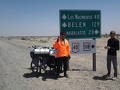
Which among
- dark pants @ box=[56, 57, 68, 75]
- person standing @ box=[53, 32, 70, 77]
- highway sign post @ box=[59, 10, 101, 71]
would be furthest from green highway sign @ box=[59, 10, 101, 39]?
dark pants @ box=[56, 57, 68, 75]

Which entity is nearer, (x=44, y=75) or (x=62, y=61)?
(x=62, y=61)

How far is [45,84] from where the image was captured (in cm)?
988

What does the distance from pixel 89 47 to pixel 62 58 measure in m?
2.57

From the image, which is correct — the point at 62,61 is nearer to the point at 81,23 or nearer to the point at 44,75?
Result: the point at 44,75

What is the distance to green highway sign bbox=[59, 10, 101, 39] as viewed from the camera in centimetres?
1288

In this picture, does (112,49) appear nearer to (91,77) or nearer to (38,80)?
(91,77)

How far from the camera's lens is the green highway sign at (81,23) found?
12.9 m

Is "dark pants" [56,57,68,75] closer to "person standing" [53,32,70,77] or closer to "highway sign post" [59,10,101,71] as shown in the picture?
"person standing" [53,32,70,77]

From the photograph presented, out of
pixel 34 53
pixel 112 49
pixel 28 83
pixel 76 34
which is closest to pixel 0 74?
pixel 34 53

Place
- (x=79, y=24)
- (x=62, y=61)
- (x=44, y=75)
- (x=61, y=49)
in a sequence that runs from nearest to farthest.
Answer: (x=61, y=49) → (x=62, y=61) → (x=44, y=75) → (x=79, y=24)

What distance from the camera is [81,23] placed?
1311 centimetres

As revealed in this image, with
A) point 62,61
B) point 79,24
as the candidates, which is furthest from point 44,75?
point 79,24

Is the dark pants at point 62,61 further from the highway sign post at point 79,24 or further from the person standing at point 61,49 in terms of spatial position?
the highway sign post at point 79,24

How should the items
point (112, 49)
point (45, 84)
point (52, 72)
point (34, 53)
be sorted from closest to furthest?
1. point (45, 84)
2. point (112, 49)
3. point (34, 53)
4. point (52, 72)
